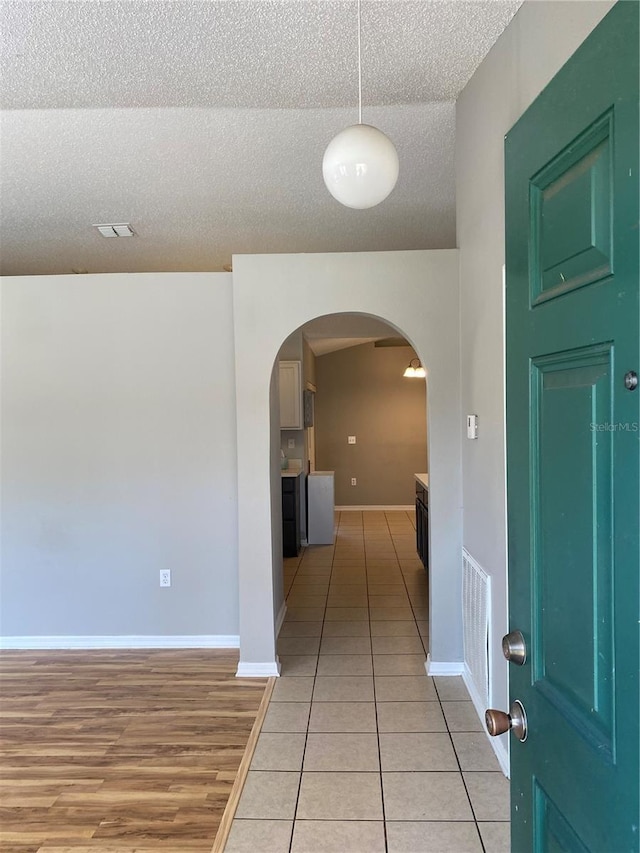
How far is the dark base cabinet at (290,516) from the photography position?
5.52 metres

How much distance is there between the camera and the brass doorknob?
988mm

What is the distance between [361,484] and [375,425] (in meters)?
1.00

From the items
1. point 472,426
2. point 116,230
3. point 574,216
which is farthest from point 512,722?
point 116,230

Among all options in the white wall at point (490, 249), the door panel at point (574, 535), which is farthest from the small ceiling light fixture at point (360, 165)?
the door panel at point (574, 535)

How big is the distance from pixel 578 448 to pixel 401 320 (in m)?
2.20

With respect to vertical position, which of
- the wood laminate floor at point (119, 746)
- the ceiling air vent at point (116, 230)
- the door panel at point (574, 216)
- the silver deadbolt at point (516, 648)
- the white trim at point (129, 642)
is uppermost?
the ceiling air vent at point (116, 230)

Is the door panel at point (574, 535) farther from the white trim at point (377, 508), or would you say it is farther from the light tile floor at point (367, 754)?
the white trim at point (377, 508)

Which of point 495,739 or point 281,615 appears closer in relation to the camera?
point 495,739

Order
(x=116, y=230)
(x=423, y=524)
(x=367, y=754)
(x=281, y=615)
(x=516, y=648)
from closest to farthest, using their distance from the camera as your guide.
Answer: (x=516, y=648) < (x=367, y=754) < (x=281, y=615) < (x=116, y=230) < (x=423, y=524)

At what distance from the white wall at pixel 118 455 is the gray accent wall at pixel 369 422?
5.14 m

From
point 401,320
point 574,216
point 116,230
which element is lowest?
point 574,216

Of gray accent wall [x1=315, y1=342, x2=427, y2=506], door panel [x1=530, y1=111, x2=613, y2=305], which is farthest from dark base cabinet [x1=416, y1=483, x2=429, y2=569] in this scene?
door panel [x1=530, y1=111, x2=613, y2=305]

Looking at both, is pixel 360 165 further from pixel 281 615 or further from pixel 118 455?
pixel 281 615

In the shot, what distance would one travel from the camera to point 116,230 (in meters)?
3.92
